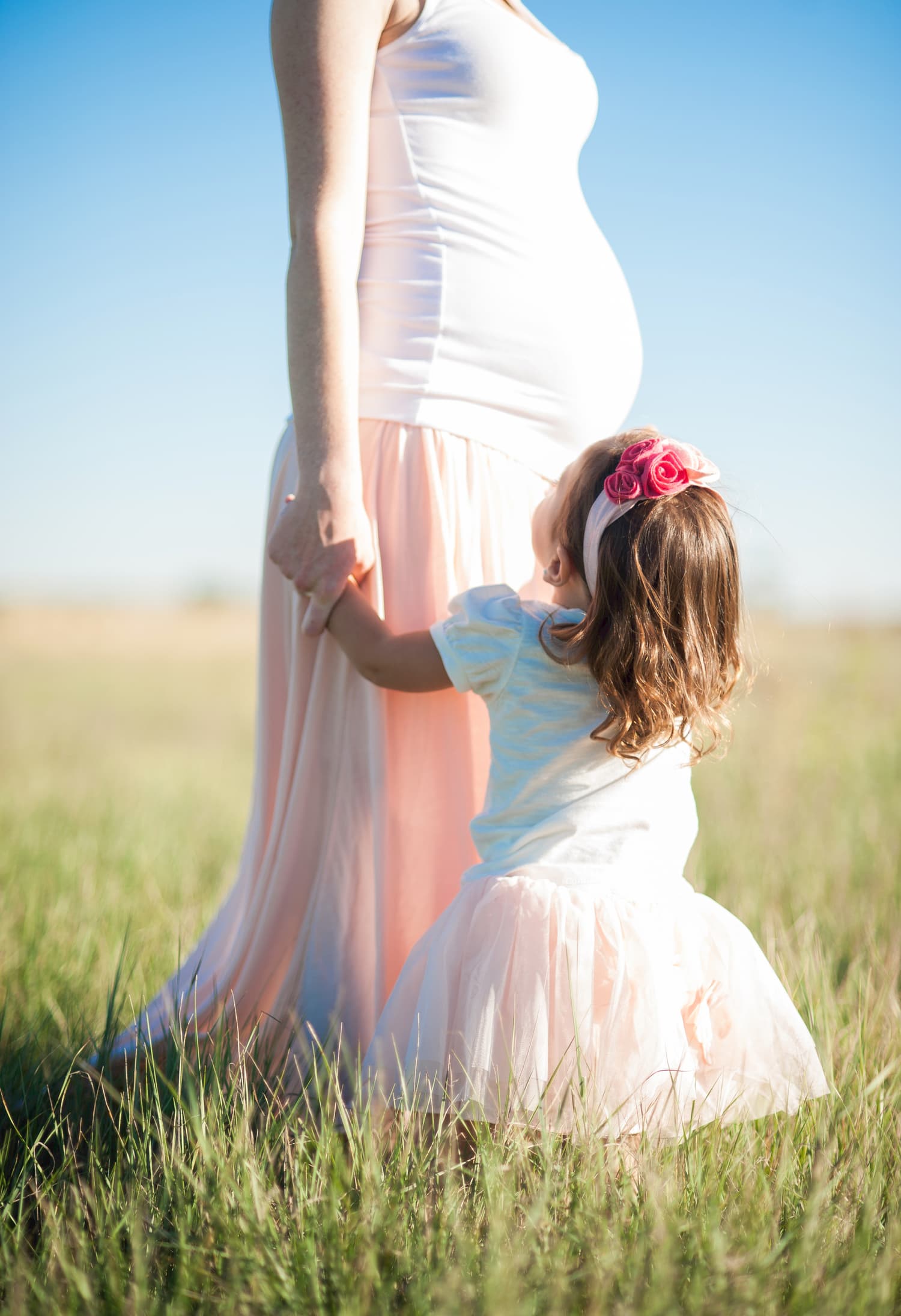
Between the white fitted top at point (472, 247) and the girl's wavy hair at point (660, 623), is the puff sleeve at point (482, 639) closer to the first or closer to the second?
the girl's wavy hair at point (660, 623)

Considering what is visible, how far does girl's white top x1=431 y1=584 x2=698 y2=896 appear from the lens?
1533 millimetres

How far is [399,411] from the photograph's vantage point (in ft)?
5.74

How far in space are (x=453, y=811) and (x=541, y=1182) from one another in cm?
64

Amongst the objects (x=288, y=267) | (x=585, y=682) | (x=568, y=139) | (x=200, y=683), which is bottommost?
(x=200, y=683)

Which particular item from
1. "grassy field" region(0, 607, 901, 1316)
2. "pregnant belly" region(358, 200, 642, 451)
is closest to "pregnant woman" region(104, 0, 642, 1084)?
"pregnant belly" region(358, 200, 642, 451)

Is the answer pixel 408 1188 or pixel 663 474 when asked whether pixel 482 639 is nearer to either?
pixel 663 474

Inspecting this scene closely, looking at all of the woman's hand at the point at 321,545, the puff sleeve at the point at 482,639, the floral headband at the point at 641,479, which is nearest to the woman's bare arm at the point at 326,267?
the woman's hand at the point at 321,545

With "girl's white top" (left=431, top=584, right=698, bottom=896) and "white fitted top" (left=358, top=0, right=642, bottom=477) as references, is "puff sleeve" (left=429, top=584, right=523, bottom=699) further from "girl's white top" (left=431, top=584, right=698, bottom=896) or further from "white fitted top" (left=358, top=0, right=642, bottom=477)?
"white fitted top" (left=358, top=0, right=642, bottom=477)

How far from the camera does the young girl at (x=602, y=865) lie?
144 centimetres

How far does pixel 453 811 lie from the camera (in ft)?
5.82

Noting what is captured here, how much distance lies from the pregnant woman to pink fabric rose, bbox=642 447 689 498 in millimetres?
350

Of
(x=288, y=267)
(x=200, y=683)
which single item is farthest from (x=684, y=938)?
(x=200, y=683)

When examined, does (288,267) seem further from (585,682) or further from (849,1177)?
(849,1177)

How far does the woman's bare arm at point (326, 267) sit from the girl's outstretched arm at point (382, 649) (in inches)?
1.4
